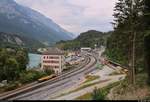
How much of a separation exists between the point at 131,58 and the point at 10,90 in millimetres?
29976

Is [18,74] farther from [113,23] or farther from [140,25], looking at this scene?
[140,25]

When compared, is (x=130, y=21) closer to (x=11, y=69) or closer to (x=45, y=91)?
(x=45, y=91)

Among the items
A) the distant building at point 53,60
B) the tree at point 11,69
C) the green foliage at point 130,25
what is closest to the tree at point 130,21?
the green foliage at point 130,25

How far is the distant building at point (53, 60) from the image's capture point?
145m

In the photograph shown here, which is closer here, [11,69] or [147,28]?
[147,28]

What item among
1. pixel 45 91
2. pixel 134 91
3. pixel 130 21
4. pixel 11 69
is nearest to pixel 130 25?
pixel 130 21

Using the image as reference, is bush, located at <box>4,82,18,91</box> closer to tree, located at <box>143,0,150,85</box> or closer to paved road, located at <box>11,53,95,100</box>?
paved road, located at <box>11,53,95,100</box>

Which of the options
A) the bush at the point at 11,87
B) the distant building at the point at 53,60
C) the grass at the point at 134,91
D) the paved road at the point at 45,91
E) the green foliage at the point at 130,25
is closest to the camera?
the grass at the point at 134,91

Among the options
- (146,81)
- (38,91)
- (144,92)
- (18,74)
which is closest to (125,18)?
(146,81)

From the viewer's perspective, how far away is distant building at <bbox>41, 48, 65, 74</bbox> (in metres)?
145

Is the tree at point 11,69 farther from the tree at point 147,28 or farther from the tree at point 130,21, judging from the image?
the tree at point 147,28

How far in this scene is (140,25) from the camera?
5722 cm

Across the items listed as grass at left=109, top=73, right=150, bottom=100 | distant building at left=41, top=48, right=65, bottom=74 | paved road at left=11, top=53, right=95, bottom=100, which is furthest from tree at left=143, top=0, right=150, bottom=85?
distant building at left=41, top=48, right=65, bottom=74

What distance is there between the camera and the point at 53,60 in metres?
150
